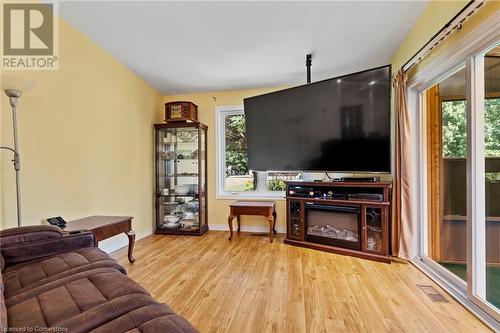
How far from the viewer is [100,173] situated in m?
2.87

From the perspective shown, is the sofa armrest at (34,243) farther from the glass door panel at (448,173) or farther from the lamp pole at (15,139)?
the glass door panel at (448,173)

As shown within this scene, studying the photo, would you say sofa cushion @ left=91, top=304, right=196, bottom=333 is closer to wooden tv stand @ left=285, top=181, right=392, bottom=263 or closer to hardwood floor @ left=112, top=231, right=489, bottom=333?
hardwood floor @ left=112, top=231, right=489, bottom=333

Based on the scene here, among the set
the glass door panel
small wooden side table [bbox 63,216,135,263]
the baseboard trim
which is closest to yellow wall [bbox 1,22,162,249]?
small wooden side table [bbox 63,216,135,263]

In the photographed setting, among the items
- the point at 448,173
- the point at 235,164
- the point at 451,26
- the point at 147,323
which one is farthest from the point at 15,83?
the point at 448,173

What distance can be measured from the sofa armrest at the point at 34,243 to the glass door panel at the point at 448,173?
3.20m

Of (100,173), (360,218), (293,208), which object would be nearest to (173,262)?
(100,173)

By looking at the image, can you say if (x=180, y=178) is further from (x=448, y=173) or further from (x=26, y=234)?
(x=448, y=173)

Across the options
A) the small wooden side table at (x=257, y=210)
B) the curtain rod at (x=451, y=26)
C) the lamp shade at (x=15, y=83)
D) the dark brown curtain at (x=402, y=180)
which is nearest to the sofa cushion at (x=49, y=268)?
the lamp shade at (x=15, y=83)

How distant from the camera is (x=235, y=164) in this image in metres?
4.23

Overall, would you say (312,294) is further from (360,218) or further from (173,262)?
(173,262)

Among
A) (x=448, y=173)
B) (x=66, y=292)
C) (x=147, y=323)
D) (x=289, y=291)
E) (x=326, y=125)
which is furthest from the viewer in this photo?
(x=326, y=125)

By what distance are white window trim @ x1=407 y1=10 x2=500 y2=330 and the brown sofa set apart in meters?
2.10

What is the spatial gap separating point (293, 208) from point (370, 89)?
1796mm

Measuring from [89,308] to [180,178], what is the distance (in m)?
3.15
